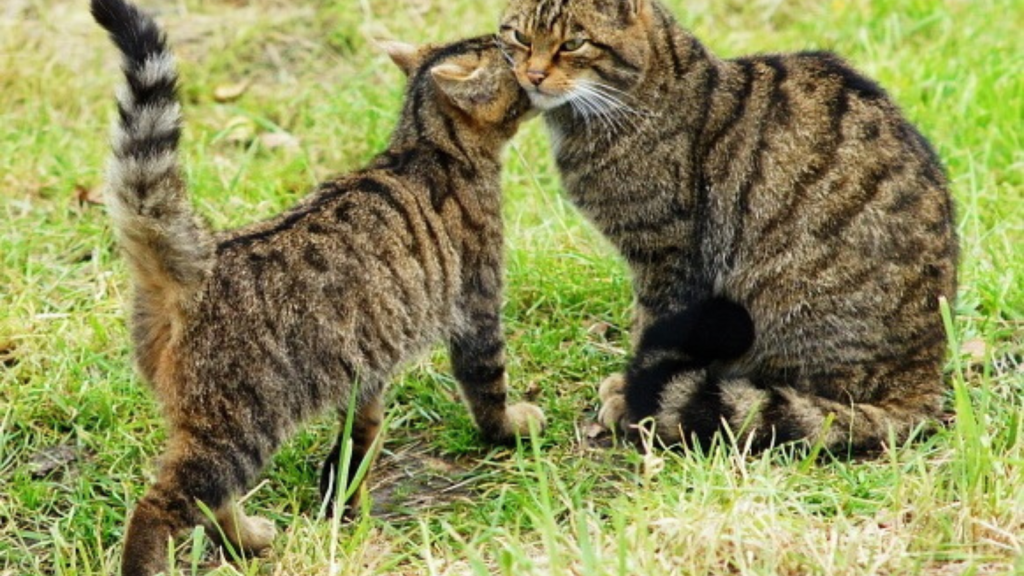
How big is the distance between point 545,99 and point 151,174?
4.49 ft

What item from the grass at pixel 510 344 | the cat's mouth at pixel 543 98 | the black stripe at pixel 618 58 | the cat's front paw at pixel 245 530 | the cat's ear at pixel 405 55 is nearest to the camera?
the grass at pixel 510 344

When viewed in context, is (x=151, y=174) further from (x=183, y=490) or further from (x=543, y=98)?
(x=543, y=98)

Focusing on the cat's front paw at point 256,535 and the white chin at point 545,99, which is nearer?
the cat's front paw at point 256,535

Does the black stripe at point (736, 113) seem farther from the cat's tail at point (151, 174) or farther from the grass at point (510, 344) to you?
the cat's tail at point (151, 174)

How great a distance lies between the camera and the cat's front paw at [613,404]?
16.4ft

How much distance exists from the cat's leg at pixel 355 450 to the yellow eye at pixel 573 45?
1.27 m

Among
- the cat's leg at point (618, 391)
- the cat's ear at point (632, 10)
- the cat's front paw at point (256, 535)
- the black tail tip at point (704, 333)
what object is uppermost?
the cat's ear at point (632, 10)

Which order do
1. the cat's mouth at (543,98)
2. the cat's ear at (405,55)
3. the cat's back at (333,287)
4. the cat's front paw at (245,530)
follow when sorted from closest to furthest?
1. the cat's back at (333,287)
2. the cat's front paw at (245,530)
3. the cat's mouth at (543,98)
4. the cat's ear at (405,55)

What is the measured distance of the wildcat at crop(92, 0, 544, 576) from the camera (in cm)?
407

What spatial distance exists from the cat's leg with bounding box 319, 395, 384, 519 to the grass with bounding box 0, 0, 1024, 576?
0.25 feet

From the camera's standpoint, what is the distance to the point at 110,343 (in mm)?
5441

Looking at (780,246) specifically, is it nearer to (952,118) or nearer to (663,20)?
(663,20)

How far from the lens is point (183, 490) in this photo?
403 centimetres

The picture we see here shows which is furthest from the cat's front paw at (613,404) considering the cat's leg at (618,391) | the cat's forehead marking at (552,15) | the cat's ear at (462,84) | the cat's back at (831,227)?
the cat's forehead marking at (552,15)
